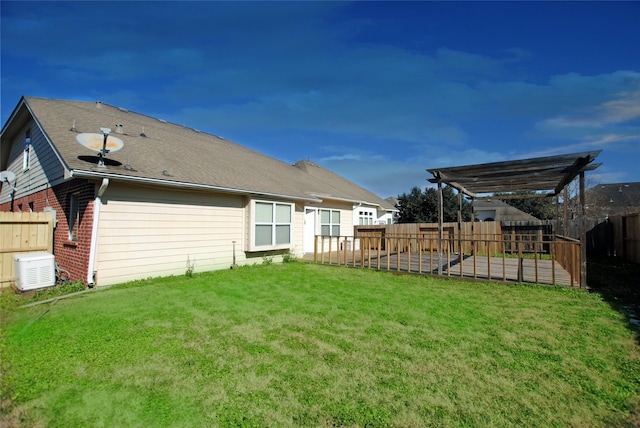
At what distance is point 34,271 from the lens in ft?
21.9

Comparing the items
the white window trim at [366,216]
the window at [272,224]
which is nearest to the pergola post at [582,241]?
the window at [272,224]

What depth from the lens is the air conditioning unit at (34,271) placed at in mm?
6559

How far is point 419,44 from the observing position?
38.9ft

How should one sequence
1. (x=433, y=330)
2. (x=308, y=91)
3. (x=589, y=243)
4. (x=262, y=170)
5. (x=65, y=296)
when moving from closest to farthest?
(x=433, y=330), (x=65, y=296), (x=262, y=170), (x=589, y=243), (x=308, y=91)

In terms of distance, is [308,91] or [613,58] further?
[308,91]

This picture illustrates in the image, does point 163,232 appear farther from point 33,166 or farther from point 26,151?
point 26,151

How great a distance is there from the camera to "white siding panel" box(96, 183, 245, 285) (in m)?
7.04

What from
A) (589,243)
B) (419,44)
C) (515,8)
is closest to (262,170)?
(419,44)

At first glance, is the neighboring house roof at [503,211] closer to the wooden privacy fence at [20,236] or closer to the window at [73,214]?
the window at [73,214]

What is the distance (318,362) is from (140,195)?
6.43 meters

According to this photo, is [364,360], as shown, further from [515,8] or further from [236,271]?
[515,8]

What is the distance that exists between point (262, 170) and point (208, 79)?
5959 mm

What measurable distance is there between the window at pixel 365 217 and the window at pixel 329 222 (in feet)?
9.27

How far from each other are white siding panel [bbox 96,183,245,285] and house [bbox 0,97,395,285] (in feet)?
0.08
